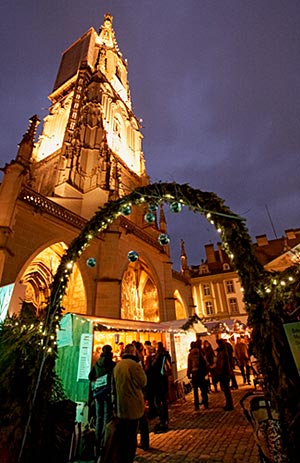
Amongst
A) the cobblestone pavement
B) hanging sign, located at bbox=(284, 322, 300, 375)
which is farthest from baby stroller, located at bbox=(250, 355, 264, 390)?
the cobblestone pavement

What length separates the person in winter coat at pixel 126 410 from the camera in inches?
108

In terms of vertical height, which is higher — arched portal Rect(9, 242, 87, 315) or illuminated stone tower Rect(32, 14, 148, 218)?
illuminated stone tower Rect(32, 14, 148, 218)

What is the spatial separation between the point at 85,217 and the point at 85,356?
10692 millimetres

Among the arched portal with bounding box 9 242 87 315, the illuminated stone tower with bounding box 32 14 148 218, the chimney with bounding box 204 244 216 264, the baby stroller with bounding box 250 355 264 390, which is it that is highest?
the illuminated stone tower with bounding box 32 14 148 218

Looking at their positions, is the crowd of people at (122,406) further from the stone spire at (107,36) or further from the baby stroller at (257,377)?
the stone spire at (107,36)

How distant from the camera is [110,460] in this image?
8.68ft

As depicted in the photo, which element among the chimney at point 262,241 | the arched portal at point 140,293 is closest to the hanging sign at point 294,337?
the arched portal at point 140,293

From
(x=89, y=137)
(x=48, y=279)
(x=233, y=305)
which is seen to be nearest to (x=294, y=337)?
(x=48, y=279)

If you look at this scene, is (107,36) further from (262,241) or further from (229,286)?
(229,286)

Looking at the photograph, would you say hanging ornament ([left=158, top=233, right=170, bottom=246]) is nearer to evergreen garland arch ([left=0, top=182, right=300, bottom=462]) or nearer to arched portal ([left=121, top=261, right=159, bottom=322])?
evergreen garland arch ([left=0, top=182, right=300, bottom=462])

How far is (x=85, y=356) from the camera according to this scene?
20.9 feet

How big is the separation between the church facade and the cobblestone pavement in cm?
367

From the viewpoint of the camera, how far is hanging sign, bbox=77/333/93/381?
6.14 meters

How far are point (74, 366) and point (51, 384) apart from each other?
3165 mm
